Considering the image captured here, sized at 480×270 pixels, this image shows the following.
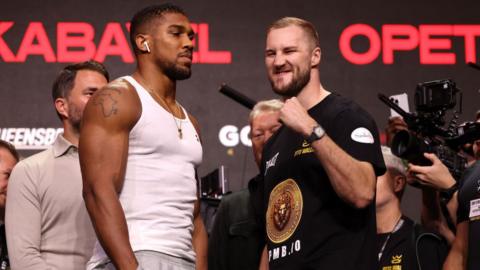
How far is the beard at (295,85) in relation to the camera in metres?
2.77

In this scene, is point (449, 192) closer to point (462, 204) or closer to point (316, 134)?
point (462, 204)

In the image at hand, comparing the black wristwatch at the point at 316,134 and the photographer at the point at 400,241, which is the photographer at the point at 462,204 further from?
the black wristwatch at the point at 316,134

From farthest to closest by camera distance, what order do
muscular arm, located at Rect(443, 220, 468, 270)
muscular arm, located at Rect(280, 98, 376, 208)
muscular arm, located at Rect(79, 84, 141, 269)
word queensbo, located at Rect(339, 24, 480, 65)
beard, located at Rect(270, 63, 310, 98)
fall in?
word queensbo, located at Rect(339, 24, 480, 65) → muscular arm, located at Rect(443, 220, 468, 270) → beard, located at Rect(270, 63, 310, 98) → muscular arm, located at Rect(280, 98, 376, 208) → muscular arm, located at Rect(79, 84, 141, 269)

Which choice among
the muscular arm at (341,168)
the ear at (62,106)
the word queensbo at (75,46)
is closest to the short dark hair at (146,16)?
the muscular arm at (341,168)

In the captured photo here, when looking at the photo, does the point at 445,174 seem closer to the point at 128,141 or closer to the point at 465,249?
the point at 465,249

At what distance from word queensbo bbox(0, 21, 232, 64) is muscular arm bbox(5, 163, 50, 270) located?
98.1 inches

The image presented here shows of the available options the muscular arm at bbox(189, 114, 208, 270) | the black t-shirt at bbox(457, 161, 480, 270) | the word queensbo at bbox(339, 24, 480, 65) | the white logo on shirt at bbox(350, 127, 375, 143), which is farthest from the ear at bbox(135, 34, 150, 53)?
the word queensbo at bbox(339, 24, 480, 65)

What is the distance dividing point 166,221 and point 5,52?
3.47 meters

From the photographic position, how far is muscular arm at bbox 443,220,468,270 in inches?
128

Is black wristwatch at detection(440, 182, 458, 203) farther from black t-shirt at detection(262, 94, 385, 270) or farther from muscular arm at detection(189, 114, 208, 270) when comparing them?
muscular arm at detection(189, 114, 208, 270)

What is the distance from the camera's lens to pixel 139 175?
2.51 m

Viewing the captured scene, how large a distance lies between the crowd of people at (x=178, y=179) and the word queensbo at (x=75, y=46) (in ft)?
7.57

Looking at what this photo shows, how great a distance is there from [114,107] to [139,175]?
220 millimetres

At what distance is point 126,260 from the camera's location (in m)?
2.35
